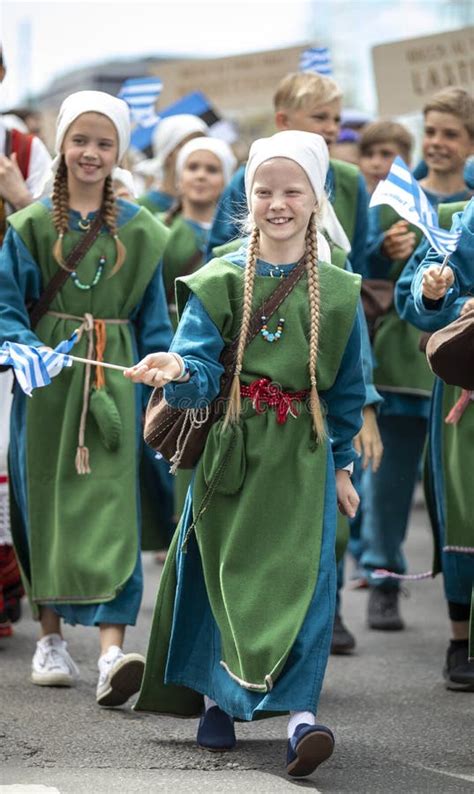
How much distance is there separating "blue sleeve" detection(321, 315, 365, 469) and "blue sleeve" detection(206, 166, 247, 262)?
167 cm

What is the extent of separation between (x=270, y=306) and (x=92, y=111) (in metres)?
1.55

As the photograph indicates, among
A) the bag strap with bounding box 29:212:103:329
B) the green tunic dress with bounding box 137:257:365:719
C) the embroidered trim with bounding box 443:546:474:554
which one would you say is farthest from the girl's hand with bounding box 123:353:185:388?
the embroidered trim with bounding box 443:546:474:554

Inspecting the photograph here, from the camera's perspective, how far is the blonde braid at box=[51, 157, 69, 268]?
650cm

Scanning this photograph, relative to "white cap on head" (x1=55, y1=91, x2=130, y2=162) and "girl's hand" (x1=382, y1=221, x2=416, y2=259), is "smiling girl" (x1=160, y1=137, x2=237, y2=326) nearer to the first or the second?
"girl's hand" (x1=382, y1=221, x2=416, y2=259)

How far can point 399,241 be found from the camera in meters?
7.47

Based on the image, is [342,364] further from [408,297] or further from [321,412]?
[408,297]

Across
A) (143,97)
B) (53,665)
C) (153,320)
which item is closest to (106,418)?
(153,320)

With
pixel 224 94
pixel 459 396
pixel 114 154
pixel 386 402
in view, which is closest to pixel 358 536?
pixel 386 402

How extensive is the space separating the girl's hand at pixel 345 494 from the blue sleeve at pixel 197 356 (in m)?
0.51

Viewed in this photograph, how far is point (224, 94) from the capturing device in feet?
43.8

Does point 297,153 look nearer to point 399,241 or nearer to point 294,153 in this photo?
point 294,153

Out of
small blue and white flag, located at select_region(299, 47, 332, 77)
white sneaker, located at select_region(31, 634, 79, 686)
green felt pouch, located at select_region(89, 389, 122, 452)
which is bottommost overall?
white sneaker, located at select_region(31, 634, 79, 686)

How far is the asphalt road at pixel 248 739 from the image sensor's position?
511 centimetres

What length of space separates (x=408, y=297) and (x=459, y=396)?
44 centimetres
